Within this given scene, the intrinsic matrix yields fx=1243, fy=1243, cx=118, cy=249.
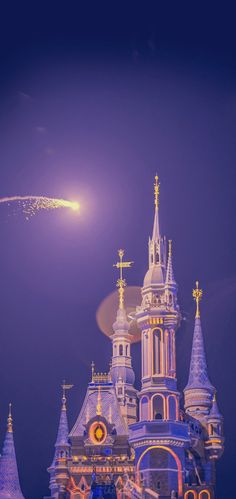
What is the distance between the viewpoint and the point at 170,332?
7475 cm

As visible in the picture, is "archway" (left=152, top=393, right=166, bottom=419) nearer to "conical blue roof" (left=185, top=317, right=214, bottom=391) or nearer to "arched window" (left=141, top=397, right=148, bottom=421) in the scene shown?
"arched window" (left=141, top=397, right=148, bottom=421)

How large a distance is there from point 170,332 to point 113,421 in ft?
22.1

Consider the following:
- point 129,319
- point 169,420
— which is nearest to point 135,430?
point 169,420

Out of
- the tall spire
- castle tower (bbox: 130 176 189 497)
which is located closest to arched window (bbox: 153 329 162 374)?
castle tower (bbox: 130 176 189 497)

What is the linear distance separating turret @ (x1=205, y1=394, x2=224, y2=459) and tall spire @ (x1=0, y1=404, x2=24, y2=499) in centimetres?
1179

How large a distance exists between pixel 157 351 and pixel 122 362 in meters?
8.86

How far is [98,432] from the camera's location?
7556cm

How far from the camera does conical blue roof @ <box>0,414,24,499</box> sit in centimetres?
7469

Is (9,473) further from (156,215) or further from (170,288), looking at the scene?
(156,215)

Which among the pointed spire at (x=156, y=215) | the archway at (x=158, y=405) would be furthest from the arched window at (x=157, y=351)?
Answer: the pointed spire at (x=156, y=215)

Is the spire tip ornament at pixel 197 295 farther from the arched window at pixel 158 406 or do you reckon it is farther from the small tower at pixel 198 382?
the arched window at pixel 158 406

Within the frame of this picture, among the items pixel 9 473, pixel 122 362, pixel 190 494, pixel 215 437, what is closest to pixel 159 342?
pixel 215 437

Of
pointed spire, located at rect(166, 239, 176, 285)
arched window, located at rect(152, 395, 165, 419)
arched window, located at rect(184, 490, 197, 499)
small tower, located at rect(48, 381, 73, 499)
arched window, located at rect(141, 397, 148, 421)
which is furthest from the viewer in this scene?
pointed spire, located at rect(166, 239, 176, 285)

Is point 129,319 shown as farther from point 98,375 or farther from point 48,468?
point 48,468
